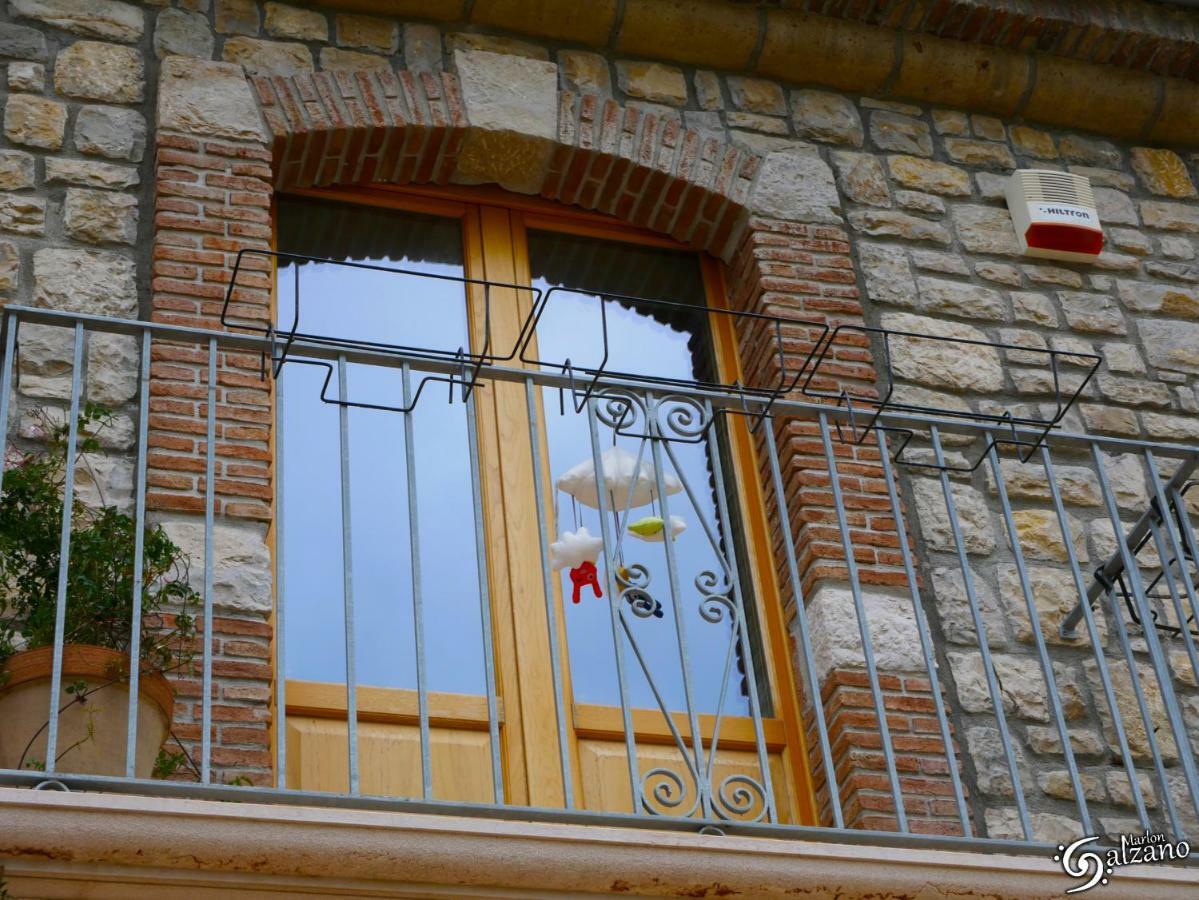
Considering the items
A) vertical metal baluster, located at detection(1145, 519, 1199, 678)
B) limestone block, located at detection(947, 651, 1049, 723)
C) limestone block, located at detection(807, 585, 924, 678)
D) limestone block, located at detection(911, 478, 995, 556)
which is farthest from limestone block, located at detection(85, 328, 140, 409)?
vertical metal baluster, located at detection(1145, 519, 1199, 678)

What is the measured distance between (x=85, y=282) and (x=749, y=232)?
2161 millimetres

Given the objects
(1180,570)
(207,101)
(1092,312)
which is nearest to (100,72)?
(207,101)

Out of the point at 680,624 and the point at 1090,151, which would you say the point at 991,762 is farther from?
the point at 1090,151

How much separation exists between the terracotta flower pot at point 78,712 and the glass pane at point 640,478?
113cm

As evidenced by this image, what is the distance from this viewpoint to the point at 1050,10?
653 centimetres

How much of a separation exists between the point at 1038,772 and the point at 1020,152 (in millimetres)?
2534

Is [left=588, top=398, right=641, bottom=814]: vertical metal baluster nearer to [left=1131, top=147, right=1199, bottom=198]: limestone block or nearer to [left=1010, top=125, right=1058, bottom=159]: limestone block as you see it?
[left=1010, top=125, right=1058, bottom=159]: limestone block

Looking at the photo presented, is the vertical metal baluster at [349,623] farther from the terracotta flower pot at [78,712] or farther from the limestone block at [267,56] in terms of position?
the limestone block at [267,56]

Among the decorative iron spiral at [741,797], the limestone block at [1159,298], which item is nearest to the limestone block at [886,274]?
the limestone block at [1159,298]

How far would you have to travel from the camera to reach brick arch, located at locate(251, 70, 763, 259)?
5688 mm

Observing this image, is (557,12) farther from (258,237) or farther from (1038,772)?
(1038,772)

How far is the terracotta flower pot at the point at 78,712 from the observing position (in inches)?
152

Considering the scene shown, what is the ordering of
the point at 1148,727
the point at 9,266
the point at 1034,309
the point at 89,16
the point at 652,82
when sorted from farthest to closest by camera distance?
the point at 652,82
the point at 1034,309
the point at 89,16
the point at 9,266
the point at 1148,727
